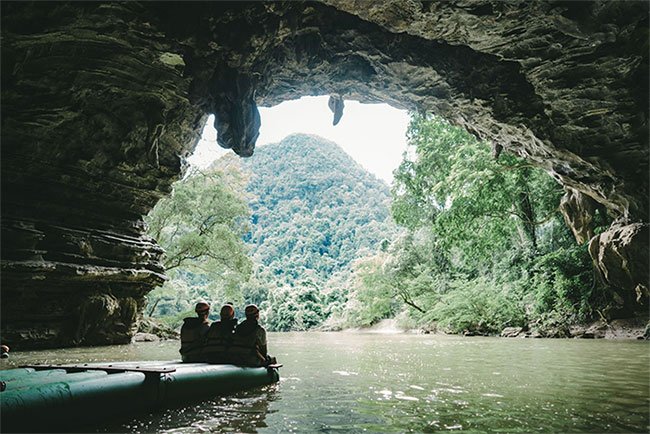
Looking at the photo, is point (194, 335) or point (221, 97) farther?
point (221, 97)

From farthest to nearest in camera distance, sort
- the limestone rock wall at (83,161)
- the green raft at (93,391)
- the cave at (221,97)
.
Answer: the cave at (221,97)
the limestone rock wall at (83,161)
the green raft at (93,391)

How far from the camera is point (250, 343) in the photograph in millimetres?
5805

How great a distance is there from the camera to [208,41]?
A: 337 inches

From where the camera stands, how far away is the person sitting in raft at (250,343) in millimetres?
5738

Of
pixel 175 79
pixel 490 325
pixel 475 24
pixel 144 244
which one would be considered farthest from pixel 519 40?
pixel 490 325

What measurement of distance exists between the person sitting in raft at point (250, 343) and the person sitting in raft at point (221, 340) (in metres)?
0.08

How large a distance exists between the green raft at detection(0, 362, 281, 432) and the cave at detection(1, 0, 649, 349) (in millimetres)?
5516

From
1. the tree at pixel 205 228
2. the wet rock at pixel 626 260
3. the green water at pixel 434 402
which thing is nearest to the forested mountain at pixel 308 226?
the tree at pixel 205 228

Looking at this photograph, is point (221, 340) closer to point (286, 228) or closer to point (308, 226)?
point (308, 226)

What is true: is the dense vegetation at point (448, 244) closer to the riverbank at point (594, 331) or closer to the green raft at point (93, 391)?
the riverbank at point (594, 331)

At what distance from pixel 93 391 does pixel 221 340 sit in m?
2.26

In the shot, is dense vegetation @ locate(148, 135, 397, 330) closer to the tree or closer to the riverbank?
the tree

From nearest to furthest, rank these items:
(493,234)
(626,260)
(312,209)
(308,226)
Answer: (626,260)
(493,234)
(308,226)
(312,209)

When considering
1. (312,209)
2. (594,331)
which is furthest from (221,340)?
(312,209)
